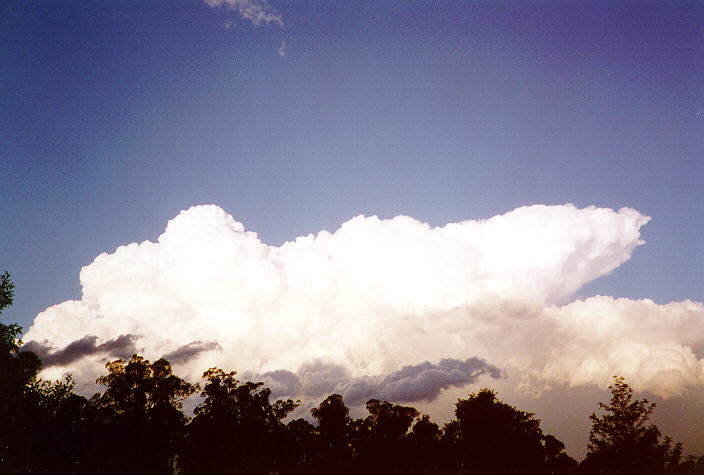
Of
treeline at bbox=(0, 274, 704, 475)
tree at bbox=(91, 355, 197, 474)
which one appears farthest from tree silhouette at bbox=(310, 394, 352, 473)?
tree at bbox=(91, 355, 197, 474)

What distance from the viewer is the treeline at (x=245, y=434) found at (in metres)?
37.6

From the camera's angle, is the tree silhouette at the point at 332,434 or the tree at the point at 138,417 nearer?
the tree at the point at 138,417

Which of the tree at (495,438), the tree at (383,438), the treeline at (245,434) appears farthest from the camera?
the tree at (383,438)

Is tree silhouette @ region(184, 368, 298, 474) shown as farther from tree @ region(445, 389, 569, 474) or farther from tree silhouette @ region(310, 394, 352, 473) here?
tree @ region(445, 389, 569, 474)

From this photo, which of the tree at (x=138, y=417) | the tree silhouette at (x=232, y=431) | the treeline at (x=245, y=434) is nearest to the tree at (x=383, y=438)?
the treeline at (x=245, y=434)

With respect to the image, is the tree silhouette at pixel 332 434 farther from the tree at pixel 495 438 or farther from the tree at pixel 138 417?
the tree at pixel 138 417

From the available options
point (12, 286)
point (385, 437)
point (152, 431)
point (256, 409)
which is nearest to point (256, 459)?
point (256, 409)

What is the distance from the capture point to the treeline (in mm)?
37625

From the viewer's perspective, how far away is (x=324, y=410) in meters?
82.0

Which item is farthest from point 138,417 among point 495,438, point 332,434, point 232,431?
point 495,438

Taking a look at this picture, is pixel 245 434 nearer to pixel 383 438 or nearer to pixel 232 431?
pixel 232 431

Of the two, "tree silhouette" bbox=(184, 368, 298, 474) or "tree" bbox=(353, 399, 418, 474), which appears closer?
"tree silhouette" bbox=(184, 368, 298, 474)

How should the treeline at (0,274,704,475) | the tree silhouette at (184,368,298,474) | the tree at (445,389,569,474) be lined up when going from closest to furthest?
the treeline at (0,274,704,475)
the tree silhouette at (184,368,298,474)
the tree at (445,389,569,474)

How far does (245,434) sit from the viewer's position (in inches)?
2406
